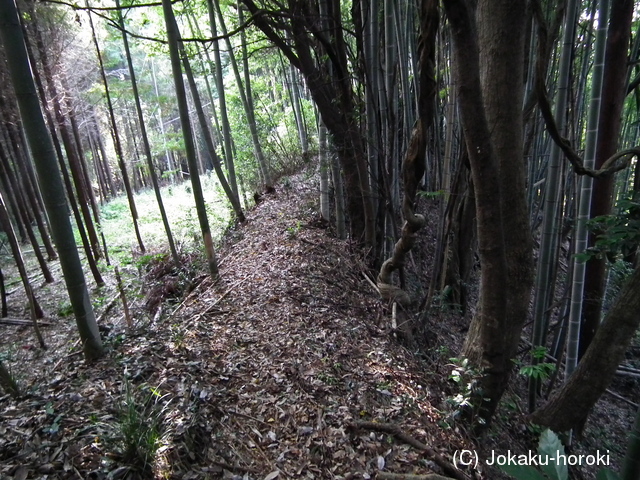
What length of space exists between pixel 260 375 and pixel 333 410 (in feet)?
2.04

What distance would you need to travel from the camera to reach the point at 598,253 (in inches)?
86.6

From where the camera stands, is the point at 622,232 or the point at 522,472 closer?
the point at 522,472

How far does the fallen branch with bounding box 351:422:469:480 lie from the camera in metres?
2.01

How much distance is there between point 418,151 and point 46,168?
243 cm

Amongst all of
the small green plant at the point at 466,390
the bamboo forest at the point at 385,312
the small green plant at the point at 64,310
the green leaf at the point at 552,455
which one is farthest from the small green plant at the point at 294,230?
the green leaf at the point at 552,455

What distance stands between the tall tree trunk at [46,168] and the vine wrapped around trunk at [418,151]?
2247mm

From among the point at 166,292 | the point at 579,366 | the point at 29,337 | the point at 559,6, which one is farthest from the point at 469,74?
the point at 29,337

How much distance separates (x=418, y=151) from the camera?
8.54 feet

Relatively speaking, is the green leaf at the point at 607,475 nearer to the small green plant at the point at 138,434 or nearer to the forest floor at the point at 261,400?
the forest floor at the point at 261,400

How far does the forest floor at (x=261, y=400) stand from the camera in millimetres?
1812

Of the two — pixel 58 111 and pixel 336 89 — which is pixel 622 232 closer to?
pixel 336 89

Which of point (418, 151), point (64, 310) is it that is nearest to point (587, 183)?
point (418, 151)

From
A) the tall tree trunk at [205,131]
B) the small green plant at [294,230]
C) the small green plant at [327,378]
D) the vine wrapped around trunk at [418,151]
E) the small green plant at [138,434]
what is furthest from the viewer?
the small green plant at [294,230]

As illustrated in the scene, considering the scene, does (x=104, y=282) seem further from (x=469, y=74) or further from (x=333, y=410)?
(x=469, y=74)
